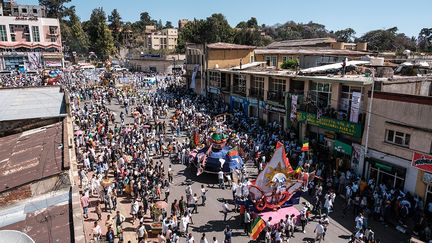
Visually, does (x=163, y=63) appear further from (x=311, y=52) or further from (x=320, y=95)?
(x=320, y=95)

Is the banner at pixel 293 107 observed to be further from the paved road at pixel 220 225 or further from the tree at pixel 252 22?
the tree at pixel 252 22

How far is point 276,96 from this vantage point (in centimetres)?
3303

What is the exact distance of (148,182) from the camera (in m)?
20.6

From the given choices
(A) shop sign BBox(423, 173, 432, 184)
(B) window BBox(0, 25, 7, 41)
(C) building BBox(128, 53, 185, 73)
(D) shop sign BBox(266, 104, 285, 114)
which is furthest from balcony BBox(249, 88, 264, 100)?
(B) window BBox(0, 25, 7, 41)

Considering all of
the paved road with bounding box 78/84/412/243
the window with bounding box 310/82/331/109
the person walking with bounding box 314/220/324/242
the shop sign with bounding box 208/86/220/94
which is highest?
the window with bounding box 310/82/331/109

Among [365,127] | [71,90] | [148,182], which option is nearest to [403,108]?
[365,127]

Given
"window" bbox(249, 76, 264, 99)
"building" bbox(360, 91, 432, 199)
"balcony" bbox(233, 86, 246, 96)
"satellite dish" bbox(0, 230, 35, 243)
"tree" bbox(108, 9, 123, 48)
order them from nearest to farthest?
"satellite dish" bbox(0, 230, 35, 243)
"building" bbox(360, 91, 432, 199)
"window" bbox(249, 76, 264, 99)
"balcony" bbox(233, 86, 246, 96)
"tree" bbox(108, 9, 123, 48)

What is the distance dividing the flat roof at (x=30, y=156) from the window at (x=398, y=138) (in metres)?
18.8

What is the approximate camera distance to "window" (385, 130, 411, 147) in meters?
19.9

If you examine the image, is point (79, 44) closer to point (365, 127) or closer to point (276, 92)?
point (276, 92)

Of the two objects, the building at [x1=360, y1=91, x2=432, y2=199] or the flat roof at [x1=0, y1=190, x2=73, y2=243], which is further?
the building at [x1=360, y1=91, x2=432, y2=199]

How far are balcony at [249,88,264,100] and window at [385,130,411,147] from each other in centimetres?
1575

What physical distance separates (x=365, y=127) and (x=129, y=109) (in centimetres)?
2831

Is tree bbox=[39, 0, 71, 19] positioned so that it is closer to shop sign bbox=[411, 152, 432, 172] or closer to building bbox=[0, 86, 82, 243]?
building bbox=[0, 86, 82, 243]
